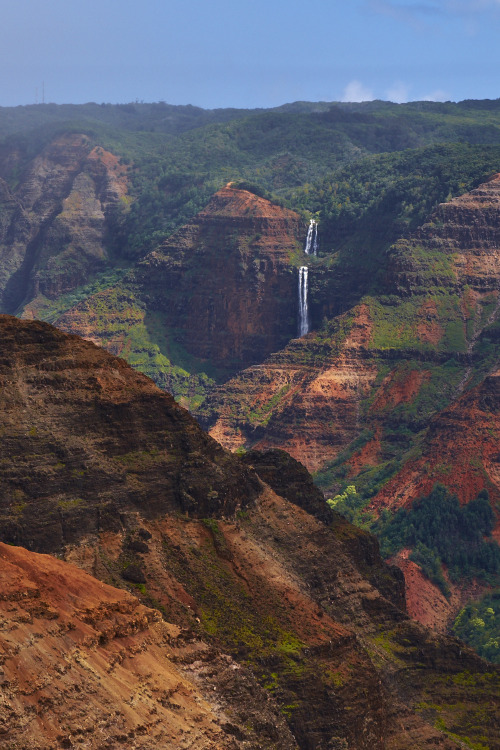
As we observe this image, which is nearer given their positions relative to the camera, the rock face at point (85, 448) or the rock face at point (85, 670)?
the rock face at point (85, 670)

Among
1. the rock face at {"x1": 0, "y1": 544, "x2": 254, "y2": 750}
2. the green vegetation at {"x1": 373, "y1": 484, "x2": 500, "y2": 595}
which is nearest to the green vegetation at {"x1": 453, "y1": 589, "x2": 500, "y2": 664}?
the green vegetation at {"x1": 373, "y1": 484, "x2": 500, "y2": 595}

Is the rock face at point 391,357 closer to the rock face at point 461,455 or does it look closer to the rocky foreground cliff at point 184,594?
the rock face at point 461,455

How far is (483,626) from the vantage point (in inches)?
5433

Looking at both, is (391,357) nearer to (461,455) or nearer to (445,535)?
(461,455)

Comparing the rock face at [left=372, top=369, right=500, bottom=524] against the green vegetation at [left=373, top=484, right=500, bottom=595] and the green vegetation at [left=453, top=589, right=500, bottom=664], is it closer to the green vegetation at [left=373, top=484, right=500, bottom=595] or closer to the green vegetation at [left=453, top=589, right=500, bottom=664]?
the green vegetation at [left=373, top=484, right=500, bottom=595]

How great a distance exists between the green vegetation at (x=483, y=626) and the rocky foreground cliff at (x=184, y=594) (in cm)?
2604

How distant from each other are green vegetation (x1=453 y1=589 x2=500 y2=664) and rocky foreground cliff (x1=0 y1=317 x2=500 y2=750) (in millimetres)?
26039

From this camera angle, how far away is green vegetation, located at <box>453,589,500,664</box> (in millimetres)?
131875

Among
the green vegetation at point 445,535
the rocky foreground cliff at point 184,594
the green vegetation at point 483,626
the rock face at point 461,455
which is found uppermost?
the rocky foreground cliff at point 184,594

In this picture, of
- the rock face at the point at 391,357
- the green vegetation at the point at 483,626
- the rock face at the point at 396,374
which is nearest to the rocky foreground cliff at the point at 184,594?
the green vegetation at the point at 483,626

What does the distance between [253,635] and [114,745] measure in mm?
20491

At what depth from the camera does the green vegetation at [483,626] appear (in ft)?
433

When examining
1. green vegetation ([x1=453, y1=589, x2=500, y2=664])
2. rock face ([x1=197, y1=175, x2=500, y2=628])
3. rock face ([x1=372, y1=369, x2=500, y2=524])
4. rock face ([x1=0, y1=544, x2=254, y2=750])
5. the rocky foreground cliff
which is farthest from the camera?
rock face ([x1=197, y1=175, x2=500, y2=628])

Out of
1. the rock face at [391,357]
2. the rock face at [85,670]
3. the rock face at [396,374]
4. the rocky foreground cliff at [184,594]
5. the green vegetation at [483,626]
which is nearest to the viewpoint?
the rock face at [85,670]
